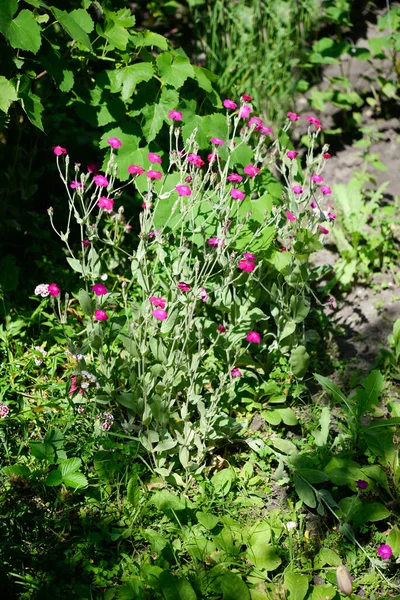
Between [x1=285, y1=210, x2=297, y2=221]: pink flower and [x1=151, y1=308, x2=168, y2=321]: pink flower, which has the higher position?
[x1=285, y1=210, x2=297, y2=221]: pink flower

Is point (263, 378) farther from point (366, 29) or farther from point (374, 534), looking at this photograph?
point (366, 29)

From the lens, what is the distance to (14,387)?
100 inches

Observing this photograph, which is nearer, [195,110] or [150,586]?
[150,586]

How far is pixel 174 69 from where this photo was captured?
8.71 ft

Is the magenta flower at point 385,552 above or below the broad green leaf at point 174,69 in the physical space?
below

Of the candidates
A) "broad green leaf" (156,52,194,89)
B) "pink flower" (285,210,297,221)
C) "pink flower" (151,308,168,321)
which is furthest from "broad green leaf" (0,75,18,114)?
"pink flower" (285,210,297,221)

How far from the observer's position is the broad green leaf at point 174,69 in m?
2.63

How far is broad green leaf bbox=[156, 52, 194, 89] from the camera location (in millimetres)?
2629

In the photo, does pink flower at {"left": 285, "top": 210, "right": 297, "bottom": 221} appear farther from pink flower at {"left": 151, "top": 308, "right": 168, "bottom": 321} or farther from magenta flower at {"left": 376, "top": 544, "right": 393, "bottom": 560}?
magenta flower at {"left": 376, "top": 544, "right": 393, "bottom": 560}

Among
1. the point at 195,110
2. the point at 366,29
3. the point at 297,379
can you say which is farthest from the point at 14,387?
the point at 366,29

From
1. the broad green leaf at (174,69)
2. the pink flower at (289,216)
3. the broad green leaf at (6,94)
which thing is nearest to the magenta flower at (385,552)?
the pink flower at (289,216)

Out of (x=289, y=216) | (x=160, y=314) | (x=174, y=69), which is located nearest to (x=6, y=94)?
(x=174, y=69)

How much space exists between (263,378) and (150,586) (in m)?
1.09

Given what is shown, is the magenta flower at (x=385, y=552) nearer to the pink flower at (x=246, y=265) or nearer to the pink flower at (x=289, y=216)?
the pink flower at (x=246, y=265)
